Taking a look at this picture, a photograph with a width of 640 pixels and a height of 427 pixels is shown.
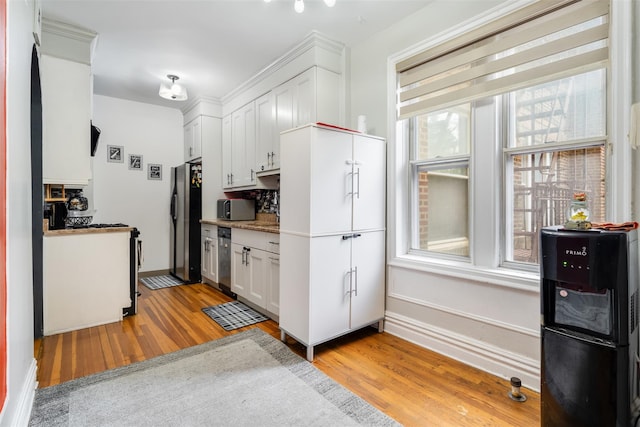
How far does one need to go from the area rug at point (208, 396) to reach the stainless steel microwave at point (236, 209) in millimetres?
2150

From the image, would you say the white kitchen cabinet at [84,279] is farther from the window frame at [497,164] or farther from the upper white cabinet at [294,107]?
the window frame at [497,164]

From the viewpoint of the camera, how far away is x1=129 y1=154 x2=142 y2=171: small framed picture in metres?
4.79


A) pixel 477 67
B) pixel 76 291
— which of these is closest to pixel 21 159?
pixel 76 291

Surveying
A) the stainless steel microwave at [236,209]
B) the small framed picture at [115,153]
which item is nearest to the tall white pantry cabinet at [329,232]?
the stainless steel microwave at [236,209]

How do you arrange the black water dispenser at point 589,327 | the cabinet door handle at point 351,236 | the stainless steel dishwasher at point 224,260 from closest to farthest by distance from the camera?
the black water dispenser at point 589,327, the cabinet door handle at point 351,236, the stainless steel dishwasher at point 224,260

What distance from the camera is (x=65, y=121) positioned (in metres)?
2.88

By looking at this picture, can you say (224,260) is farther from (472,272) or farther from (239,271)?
(472,272)

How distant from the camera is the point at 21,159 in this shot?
1.60 m

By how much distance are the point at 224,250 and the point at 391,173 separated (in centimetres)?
235

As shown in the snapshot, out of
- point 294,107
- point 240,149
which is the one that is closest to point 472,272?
point 294,107

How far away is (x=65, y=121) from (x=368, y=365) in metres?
3.40

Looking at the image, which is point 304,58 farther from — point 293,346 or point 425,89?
point 293,346

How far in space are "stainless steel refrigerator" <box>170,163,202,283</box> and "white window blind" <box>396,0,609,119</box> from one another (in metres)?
3.21

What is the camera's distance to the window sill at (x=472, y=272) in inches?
77.4
